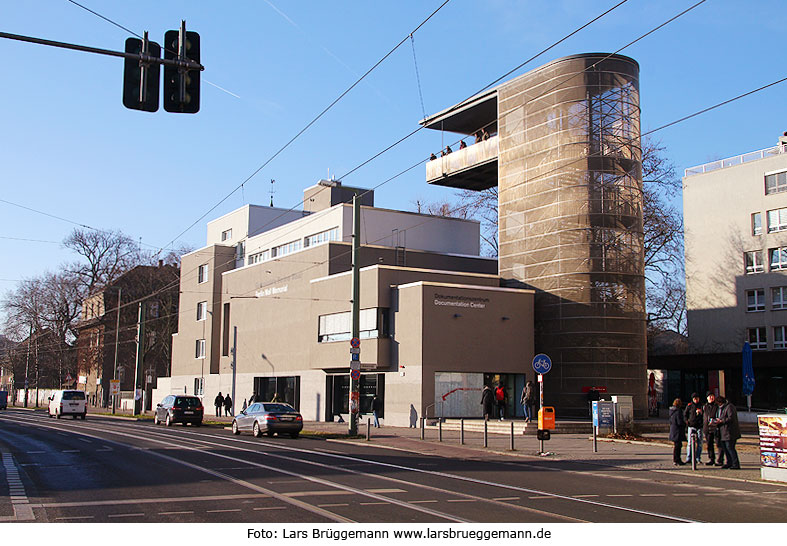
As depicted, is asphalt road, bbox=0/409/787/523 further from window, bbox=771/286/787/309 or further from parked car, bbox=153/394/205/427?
window, bbox=771/286/787/309

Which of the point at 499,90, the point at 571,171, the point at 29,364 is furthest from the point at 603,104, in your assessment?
the point at 29,364

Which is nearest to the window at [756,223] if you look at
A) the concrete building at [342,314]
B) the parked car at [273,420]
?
the concrete building at [342,314]

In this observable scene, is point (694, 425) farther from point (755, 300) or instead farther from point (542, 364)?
point (755, 300)

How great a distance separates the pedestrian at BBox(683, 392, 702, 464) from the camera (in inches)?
743

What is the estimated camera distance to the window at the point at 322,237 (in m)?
46.3

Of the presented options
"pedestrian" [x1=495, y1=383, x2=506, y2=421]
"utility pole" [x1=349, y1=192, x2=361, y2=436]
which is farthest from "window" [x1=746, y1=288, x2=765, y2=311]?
"utility pole" [x1=349, y1=192, x2=361, y2=436]

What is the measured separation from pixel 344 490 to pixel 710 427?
10.7 m

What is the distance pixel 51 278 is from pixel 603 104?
56568 mm

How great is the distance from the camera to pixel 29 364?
82125 mm

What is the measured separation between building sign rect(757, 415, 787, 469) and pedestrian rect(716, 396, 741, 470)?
132 cm

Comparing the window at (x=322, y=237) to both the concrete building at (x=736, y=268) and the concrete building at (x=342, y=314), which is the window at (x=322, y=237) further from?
the concrete building at (x=736, y=268)

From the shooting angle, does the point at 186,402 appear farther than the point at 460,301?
Yes

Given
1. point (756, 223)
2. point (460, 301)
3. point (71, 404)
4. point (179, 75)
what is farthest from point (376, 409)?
point (756, 223)

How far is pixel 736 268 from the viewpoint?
56.2 meters
